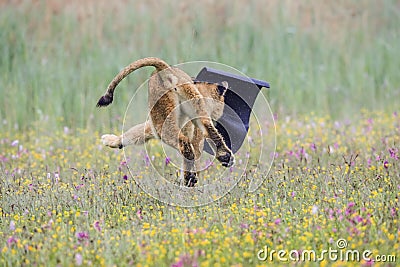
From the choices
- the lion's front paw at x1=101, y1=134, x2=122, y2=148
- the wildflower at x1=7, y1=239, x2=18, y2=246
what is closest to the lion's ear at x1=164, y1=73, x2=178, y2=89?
the lion's front paw at x1=101, y1=134, x2=122, y2=148

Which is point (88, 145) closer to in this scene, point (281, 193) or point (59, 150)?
point (59, 150)

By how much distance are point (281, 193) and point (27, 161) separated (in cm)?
336

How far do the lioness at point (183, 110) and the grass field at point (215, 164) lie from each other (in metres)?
0.43

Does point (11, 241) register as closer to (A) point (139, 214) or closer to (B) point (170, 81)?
(A) point (139, 214)

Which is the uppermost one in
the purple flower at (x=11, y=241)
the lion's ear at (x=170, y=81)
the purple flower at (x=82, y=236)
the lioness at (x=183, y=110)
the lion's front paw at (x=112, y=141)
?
the lion's ear at (x=170, y=81)

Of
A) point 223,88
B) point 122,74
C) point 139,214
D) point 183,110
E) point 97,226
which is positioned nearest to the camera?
point 97,226

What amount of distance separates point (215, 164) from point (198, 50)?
12.4 ft

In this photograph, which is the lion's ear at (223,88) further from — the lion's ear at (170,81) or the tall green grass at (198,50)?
the tall green grass at (198,50)

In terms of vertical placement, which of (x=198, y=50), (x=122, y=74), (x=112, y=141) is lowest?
(x=112, y=141)

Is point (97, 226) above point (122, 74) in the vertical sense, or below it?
below

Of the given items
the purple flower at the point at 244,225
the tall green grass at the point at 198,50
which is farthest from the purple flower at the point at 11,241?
the tall green grass at the point at 198,50

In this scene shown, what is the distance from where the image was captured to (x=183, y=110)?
19.9 ft

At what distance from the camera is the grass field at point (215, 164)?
5039 mm

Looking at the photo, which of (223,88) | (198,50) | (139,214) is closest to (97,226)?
(139,214)
